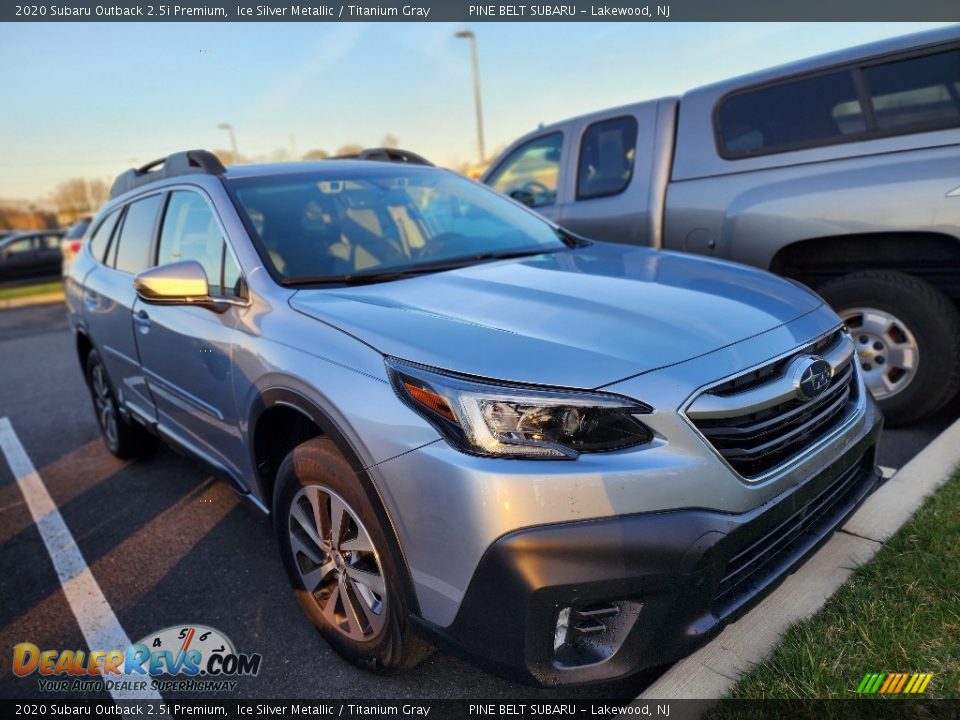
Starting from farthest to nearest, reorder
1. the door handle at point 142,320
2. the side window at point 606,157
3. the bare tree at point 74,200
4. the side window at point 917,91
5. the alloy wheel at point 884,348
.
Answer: the bare tree at point 74,200 → the side window at point 606,157 → the alloy wheel at point 884,348 → the side window at point 917,91 → the door handle at point 142,320

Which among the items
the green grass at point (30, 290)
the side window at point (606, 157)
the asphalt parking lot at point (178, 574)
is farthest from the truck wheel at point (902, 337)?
the green grass at point (30, 290)

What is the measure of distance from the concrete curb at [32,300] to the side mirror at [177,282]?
599 inches

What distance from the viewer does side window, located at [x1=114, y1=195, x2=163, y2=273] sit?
3.75 metres

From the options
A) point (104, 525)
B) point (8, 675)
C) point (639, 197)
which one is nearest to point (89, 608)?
point (8, 675)

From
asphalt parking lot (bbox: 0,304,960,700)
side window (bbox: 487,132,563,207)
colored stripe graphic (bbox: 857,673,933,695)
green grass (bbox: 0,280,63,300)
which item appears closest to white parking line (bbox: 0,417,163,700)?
asphalt parking lot (bbox: 0,304,960,700)

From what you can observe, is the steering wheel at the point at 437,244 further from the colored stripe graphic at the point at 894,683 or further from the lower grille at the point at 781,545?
the colored stripe graphic at the point at 894,683

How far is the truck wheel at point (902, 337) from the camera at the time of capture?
3.70 meters

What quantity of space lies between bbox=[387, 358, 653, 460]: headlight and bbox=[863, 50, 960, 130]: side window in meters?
3.01

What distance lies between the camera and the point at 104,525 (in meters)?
3.67

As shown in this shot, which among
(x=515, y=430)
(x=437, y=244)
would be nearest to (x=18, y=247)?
(x=437, y=244)

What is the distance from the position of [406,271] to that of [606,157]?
292 cm

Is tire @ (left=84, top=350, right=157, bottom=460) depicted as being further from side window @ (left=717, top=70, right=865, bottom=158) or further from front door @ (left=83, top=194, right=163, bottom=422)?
side window @ (left=717, top=70, right=865, bottom=158)

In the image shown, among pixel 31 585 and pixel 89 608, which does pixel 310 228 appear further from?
pixel 31 585

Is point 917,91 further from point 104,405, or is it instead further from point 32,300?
point 32,300
